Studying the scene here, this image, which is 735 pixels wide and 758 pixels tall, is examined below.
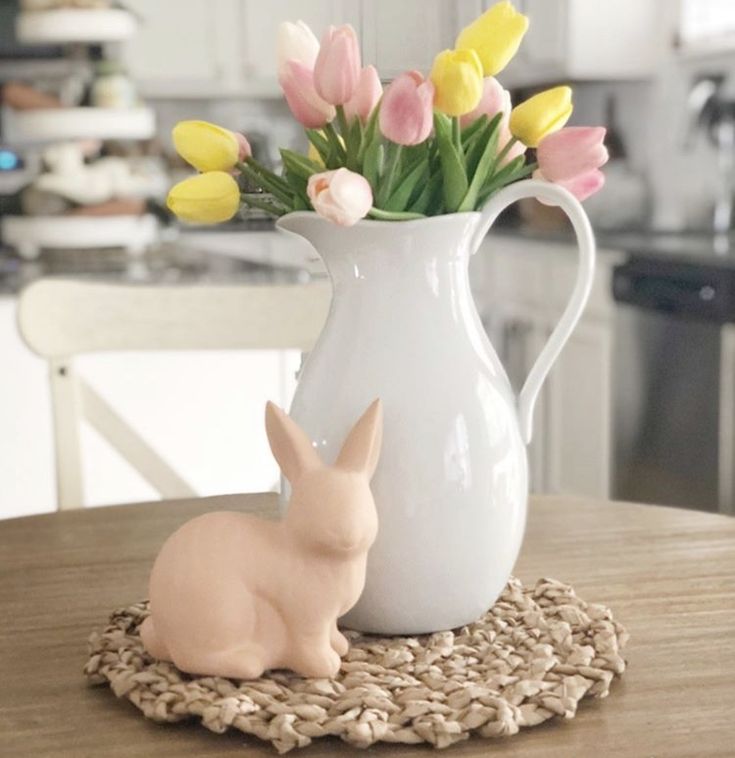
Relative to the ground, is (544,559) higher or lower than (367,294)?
lower

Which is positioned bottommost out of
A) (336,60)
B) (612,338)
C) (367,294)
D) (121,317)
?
(612,338)

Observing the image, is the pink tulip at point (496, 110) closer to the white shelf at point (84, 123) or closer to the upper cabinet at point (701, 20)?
the white shelf at point (84, 123)

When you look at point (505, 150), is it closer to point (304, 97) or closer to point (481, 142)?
point (481, 142)

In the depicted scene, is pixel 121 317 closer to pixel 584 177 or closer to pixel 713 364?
pixel 584 177

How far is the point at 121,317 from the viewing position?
1607 mm

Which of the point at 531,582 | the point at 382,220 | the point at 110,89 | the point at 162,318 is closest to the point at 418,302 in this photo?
the point at 382,220

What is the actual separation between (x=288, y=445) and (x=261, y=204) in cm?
19

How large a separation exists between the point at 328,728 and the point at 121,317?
0.99m

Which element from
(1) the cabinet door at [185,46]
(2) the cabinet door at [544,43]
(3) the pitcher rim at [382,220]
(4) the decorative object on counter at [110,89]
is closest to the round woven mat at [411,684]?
(3) the pitcher rim at [382,220]

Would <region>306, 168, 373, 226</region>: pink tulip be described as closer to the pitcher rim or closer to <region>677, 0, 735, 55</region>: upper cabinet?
the pitcher rim

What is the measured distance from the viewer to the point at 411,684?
30.3 inches

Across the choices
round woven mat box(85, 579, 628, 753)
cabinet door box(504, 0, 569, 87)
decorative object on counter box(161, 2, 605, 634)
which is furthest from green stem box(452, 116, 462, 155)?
cabinet door box(504, 0, 569, 87)

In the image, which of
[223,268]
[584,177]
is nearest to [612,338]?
[223,268]

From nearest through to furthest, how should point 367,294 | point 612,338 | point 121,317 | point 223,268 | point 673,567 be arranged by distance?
point 367,294 < point 673,567 < point 121,317 < point 223,268 < point 612,338
